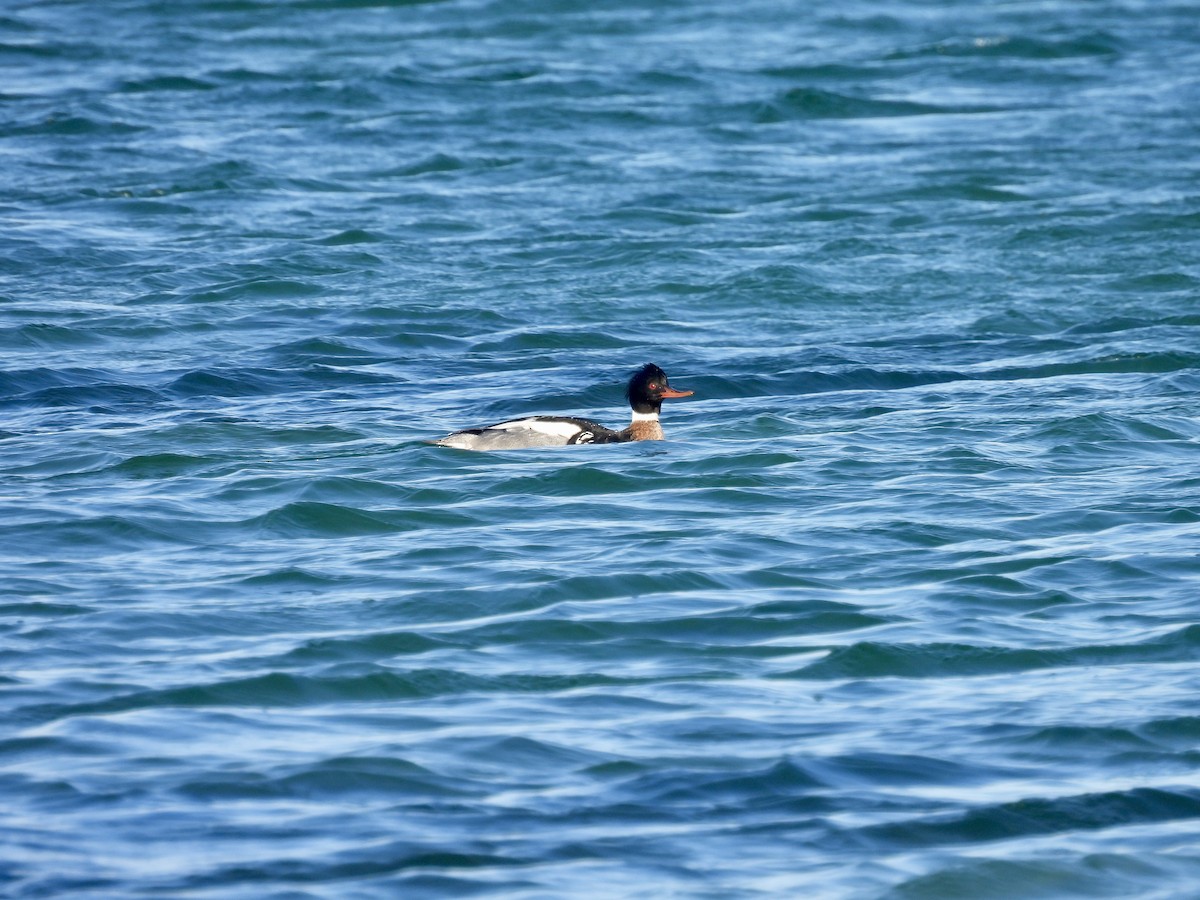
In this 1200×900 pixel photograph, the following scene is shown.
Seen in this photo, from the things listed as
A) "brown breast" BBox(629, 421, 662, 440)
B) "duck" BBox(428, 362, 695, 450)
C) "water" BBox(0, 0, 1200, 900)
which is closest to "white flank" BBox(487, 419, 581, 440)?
"duck" BBox(428, 362, 695, 450)

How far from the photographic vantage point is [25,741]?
6.90 m

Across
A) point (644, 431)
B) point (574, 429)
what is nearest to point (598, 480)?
point (574, 429)

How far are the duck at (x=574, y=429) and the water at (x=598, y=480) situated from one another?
0.17 metres

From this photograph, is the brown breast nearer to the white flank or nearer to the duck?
the duck

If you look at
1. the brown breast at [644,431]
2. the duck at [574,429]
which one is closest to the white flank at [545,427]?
the duck at [574,429]

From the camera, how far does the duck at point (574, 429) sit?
1192 centimetres

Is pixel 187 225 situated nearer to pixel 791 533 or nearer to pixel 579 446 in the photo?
pixel 579 446

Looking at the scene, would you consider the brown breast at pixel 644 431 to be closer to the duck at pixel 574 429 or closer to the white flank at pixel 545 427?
the duck at pixel 574 429

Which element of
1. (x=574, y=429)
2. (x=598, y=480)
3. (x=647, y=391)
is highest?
(x=647, y=391)

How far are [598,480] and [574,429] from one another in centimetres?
85

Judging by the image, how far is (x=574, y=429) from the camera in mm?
12398

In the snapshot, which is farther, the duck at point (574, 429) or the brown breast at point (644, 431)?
the brown breast at point (644, 431)

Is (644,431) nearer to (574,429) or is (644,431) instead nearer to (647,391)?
(647,391)

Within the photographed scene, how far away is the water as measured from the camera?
6.42 m
